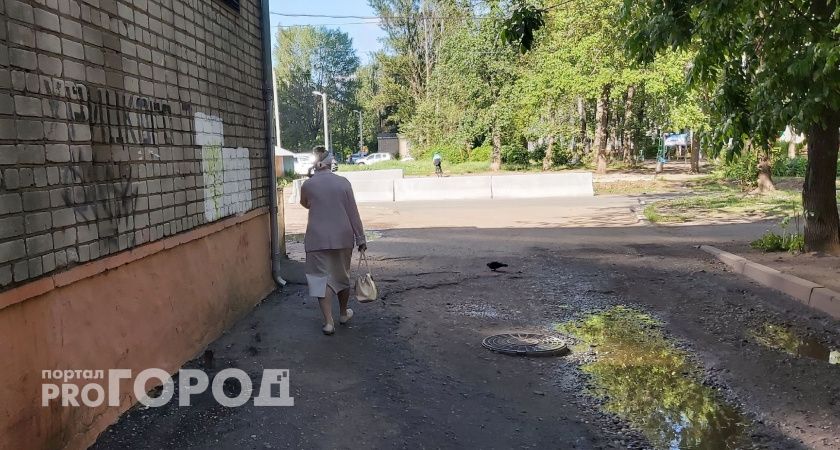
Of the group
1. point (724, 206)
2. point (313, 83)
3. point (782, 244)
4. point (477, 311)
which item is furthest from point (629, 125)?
point (313, 83)

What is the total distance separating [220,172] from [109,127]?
7.57 ft

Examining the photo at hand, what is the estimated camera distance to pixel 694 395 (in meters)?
4.83

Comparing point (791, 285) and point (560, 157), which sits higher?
point (560, 157)

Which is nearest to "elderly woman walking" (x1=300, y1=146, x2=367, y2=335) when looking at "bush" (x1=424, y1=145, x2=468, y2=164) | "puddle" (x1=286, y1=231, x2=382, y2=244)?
Answer: "puddle" (x1=286, y1=231, x2=382, y2=244)

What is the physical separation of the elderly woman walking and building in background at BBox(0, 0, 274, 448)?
89cm

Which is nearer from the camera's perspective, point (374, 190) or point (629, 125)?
point (374, 190)

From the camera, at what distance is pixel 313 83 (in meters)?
81.6

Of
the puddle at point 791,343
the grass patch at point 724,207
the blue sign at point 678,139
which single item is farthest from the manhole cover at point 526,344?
the blue sign at point 678,139

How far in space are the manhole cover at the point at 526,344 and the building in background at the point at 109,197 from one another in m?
2.57

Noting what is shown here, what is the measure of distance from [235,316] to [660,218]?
11.9 metres

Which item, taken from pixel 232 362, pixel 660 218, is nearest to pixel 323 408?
pixel 232 362

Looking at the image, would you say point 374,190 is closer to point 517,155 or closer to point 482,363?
point 517,155

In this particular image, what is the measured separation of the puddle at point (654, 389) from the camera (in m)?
4.19

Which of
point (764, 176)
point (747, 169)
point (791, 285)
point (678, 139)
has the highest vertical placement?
point (678, 139)
